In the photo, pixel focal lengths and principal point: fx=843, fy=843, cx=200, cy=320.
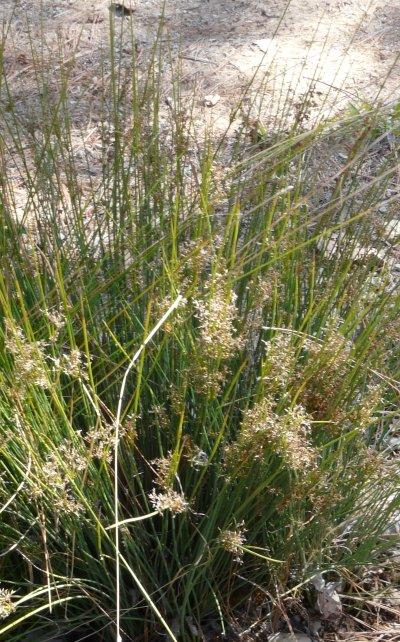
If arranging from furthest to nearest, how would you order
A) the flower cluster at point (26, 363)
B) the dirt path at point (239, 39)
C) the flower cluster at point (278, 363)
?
the dirt path at point (239, 39) → the flower cluster at point (278, 363) → the flower cluster at point (26, 363)

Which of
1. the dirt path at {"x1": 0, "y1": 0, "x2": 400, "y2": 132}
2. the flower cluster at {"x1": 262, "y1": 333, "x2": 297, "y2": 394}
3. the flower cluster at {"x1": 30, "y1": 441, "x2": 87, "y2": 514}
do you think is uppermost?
the flower cluster at {"x1": 262, "y1": 333, "x2": 297, "y2": 394}

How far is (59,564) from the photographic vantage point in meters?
1.64

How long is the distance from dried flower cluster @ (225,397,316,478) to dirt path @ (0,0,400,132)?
2344 millimetres

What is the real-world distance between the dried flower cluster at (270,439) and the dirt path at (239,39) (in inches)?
92.3

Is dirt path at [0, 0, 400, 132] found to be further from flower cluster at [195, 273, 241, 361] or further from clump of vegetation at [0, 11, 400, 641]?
flower cluster at [195, 273, 241, 361]

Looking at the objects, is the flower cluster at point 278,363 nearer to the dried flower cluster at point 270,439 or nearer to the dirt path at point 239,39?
the dried flower cluster at point 270,439

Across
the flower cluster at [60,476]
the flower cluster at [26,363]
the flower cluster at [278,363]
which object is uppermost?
the flower cluster at [26,363]

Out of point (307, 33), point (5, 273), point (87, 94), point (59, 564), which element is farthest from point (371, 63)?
point (59, 564)

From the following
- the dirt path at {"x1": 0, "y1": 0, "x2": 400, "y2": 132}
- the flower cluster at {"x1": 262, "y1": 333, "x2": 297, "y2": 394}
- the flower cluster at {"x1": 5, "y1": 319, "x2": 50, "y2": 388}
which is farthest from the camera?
the dirt path at {"x1": 0, "y1": 0, "x2": 400, "y2": 132}

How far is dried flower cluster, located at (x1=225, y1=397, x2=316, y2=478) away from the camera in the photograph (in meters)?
1.32

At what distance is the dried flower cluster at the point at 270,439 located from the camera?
1.32m

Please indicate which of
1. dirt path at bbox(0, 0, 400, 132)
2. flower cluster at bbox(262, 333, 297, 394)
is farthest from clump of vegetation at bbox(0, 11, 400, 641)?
dirt path at bbox(0, 0, 400, 132)

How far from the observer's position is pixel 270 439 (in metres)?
1.37

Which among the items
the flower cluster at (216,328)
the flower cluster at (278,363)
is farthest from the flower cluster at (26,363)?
the flower cluster at (278,363)
